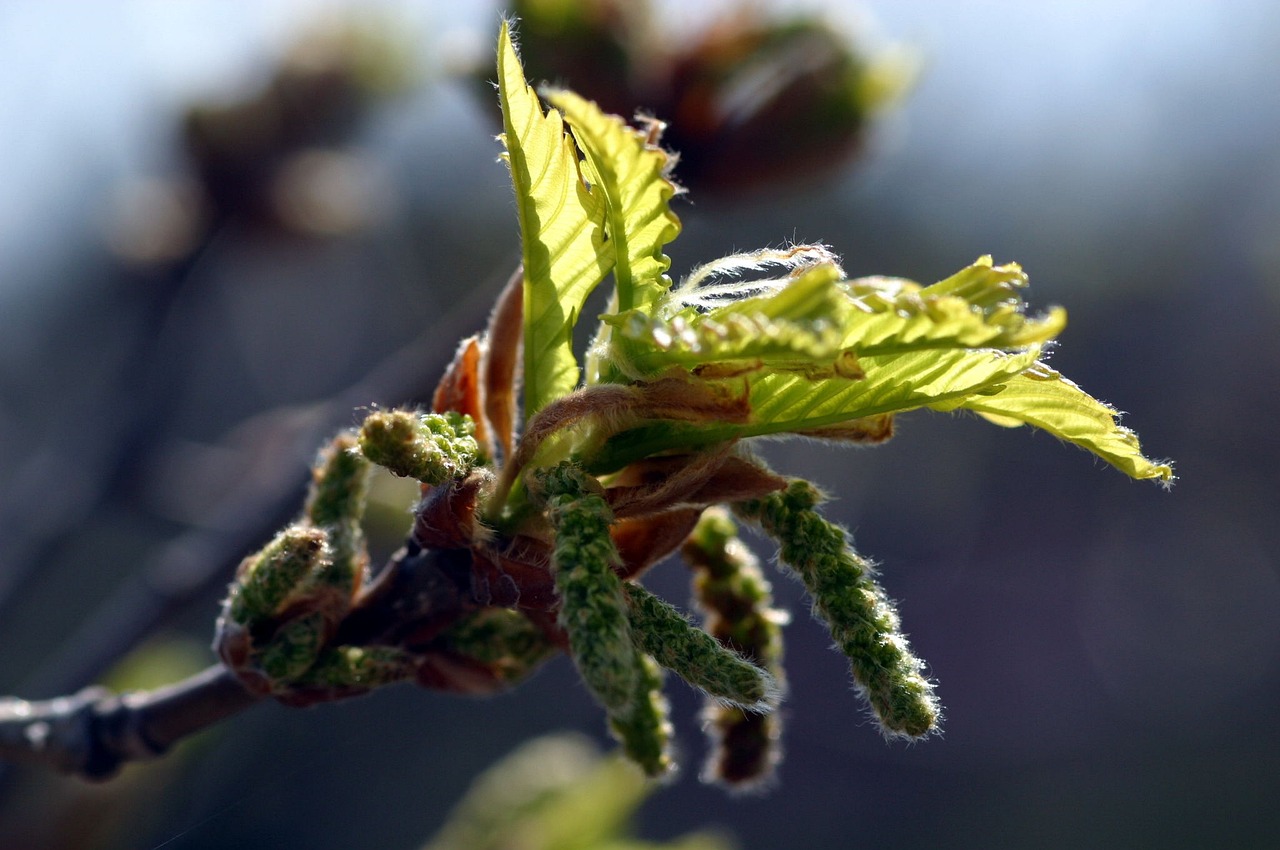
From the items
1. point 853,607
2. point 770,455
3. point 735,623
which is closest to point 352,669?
point 735,623

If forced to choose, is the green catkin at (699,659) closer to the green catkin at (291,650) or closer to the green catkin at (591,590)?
the green catkin at (591,590)

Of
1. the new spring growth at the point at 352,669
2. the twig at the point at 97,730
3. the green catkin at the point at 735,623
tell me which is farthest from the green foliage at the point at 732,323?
the twig at the point at 97,730

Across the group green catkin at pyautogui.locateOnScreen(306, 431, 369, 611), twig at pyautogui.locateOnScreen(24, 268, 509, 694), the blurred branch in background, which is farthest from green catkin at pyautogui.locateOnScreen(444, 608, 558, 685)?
the blurred branch in background

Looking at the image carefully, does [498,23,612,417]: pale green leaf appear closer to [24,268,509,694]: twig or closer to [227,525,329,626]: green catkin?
[227,525,329,626]: green catkin

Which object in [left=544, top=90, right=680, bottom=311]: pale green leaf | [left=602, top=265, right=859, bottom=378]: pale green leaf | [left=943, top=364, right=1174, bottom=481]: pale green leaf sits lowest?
[left=602, top=265, right=859, bottom=378]: pale green leaf

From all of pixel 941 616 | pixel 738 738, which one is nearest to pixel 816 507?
pixel 738 738

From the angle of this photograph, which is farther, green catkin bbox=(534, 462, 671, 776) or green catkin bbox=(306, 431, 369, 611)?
green catkin bbox=(306, 431, 369, 611)
